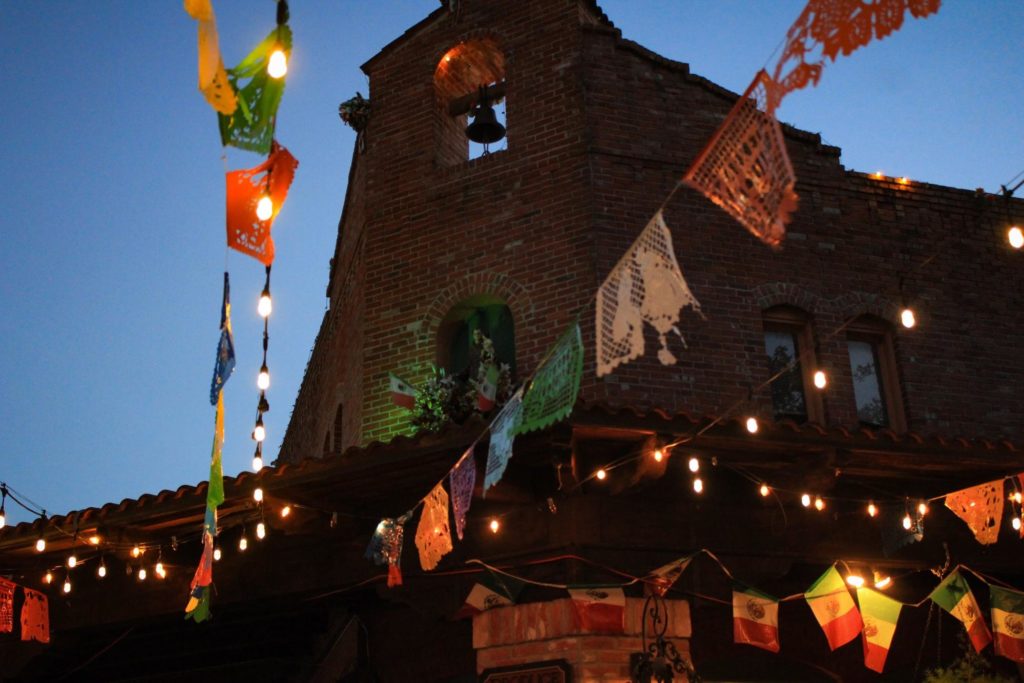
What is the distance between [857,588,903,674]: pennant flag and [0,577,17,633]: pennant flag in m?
7.48

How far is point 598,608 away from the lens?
26.1 feet

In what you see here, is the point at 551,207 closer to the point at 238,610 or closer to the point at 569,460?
the point at 569,460

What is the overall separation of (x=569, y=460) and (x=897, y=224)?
5.89 m

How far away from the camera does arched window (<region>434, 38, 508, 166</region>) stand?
1245cm

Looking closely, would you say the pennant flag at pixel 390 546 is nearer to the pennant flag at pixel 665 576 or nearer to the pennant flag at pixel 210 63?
the pennant flag at pixel 665 576

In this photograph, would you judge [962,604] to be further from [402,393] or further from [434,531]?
[402,393]

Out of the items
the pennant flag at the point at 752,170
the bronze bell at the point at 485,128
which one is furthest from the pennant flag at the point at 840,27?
the bronze bell at the point at 485,128

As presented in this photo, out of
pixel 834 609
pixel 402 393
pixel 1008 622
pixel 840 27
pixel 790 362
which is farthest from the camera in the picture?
pixel 790 362

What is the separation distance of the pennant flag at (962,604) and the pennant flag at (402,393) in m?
4.92

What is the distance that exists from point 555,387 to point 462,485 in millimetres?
1291

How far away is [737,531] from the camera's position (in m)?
8.86

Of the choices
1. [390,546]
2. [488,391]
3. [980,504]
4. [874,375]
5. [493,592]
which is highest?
[874,375]

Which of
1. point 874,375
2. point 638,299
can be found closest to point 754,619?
point 638,299

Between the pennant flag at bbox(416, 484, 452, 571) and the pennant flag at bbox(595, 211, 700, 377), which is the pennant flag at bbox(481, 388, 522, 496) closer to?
the pennant flag at bbox(416, 484, 452, 571)
